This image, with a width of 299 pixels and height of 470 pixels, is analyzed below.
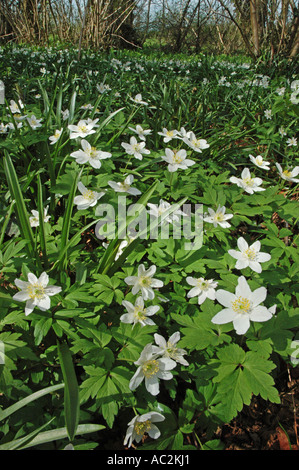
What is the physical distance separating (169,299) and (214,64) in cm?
595

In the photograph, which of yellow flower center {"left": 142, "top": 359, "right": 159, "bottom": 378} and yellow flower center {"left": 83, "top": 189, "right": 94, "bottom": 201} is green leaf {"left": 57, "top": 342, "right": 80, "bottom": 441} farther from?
yellow flower center {"left": 83, "top": 189, "right": 94, "bottom": 201}

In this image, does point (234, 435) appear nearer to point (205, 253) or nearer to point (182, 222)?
point (205, 253)

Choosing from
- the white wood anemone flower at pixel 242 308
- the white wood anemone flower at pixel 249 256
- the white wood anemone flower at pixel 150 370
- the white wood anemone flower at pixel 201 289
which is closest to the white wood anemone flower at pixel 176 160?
the white wood anemone flower at pixel 249 256

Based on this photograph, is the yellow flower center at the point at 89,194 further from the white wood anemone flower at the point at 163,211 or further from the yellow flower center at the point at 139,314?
the yellow flower center at the point at 139,314

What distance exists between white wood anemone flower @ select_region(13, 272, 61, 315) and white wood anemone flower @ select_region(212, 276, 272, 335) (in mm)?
652

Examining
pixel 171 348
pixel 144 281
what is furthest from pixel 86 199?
pixel 171 348

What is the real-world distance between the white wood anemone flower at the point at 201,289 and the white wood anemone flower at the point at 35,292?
22.3 inches

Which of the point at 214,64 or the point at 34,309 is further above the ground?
the point at 214,64

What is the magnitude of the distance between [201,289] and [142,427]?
0.59 meters

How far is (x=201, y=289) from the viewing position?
137 cm

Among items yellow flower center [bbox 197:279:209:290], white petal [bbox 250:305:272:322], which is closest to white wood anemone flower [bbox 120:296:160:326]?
yellow flower center [bbox 197:279:209:290]

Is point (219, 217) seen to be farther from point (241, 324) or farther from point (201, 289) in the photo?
point (241, 324)

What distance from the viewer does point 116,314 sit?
1.37 m
